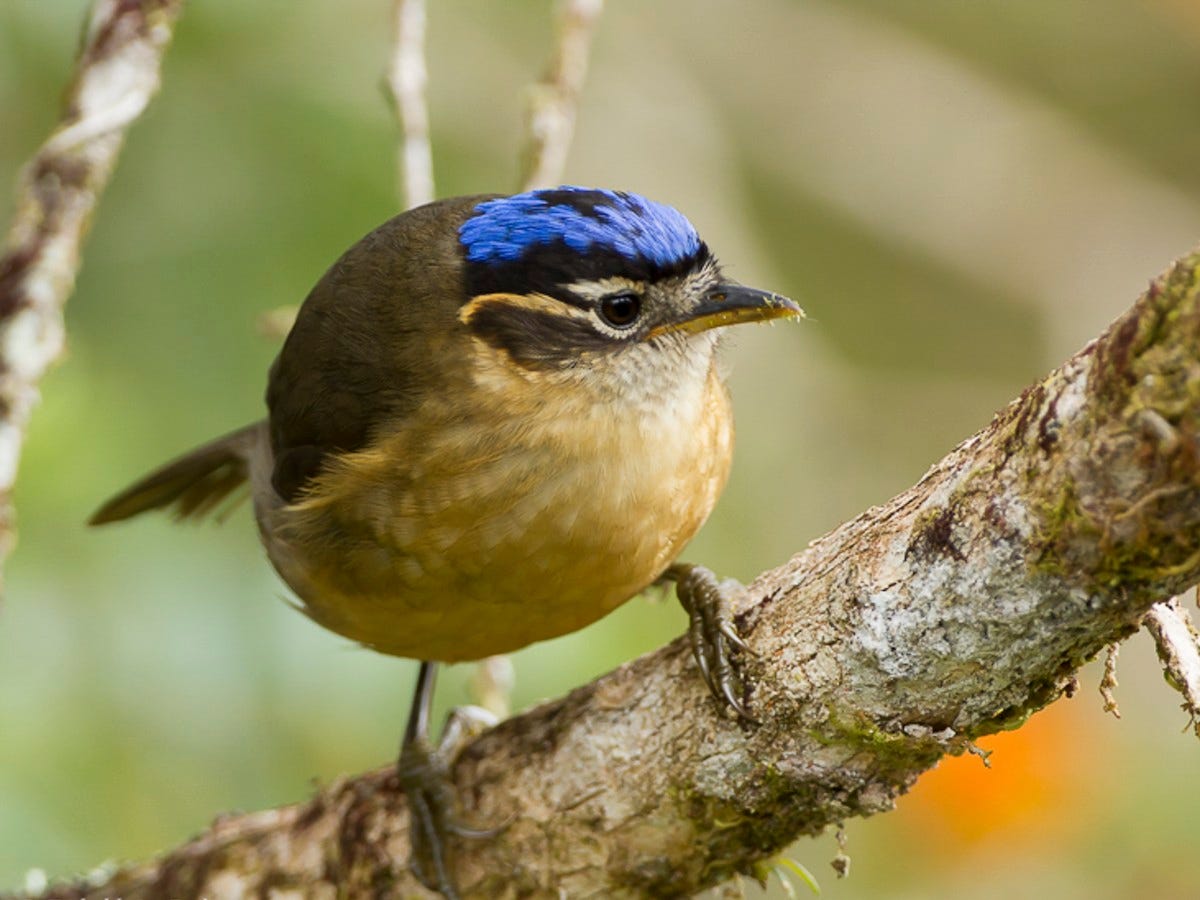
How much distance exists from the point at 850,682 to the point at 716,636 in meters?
0.42

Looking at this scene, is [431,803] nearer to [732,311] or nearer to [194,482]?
[732,311]

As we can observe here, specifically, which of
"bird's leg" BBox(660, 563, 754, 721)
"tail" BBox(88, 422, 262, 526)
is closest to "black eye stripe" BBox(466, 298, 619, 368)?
"bird's leg" BBox(660, 563, 754, 721)

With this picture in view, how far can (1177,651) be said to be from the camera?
2.57 metres

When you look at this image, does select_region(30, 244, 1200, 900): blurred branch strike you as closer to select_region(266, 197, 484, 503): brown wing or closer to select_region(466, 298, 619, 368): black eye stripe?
select_region(466, 298, 619, 368): black eye stripe

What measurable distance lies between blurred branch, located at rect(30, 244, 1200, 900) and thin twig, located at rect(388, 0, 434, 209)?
153 centimetres

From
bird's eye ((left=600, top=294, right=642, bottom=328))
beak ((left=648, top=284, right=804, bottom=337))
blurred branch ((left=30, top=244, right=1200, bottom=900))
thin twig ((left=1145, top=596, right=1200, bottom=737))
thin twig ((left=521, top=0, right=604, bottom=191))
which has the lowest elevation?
thin twig ((left=1145, top=596, right=1200, bottom=737))

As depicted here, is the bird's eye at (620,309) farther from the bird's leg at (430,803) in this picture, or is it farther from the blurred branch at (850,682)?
the bird's leg at (430,803)

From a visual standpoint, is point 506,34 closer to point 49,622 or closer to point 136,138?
point 136,138

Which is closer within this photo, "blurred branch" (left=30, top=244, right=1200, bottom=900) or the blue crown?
"blurred branch" (left=30, top=244, right=1200, bottom=900)

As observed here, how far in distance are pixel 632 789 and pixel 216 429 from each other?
195 centimetres

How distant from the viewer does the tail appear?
4574 mm

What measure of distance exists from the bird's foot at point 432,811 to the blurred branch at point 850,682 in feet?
0.12

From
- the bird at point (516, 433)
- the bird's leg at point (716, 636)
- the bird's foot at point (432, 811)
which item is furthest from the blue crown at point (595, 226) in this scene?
the bird's foot at point (432, 811)

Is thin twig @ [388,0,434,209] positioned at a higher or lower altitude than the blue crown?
higher
